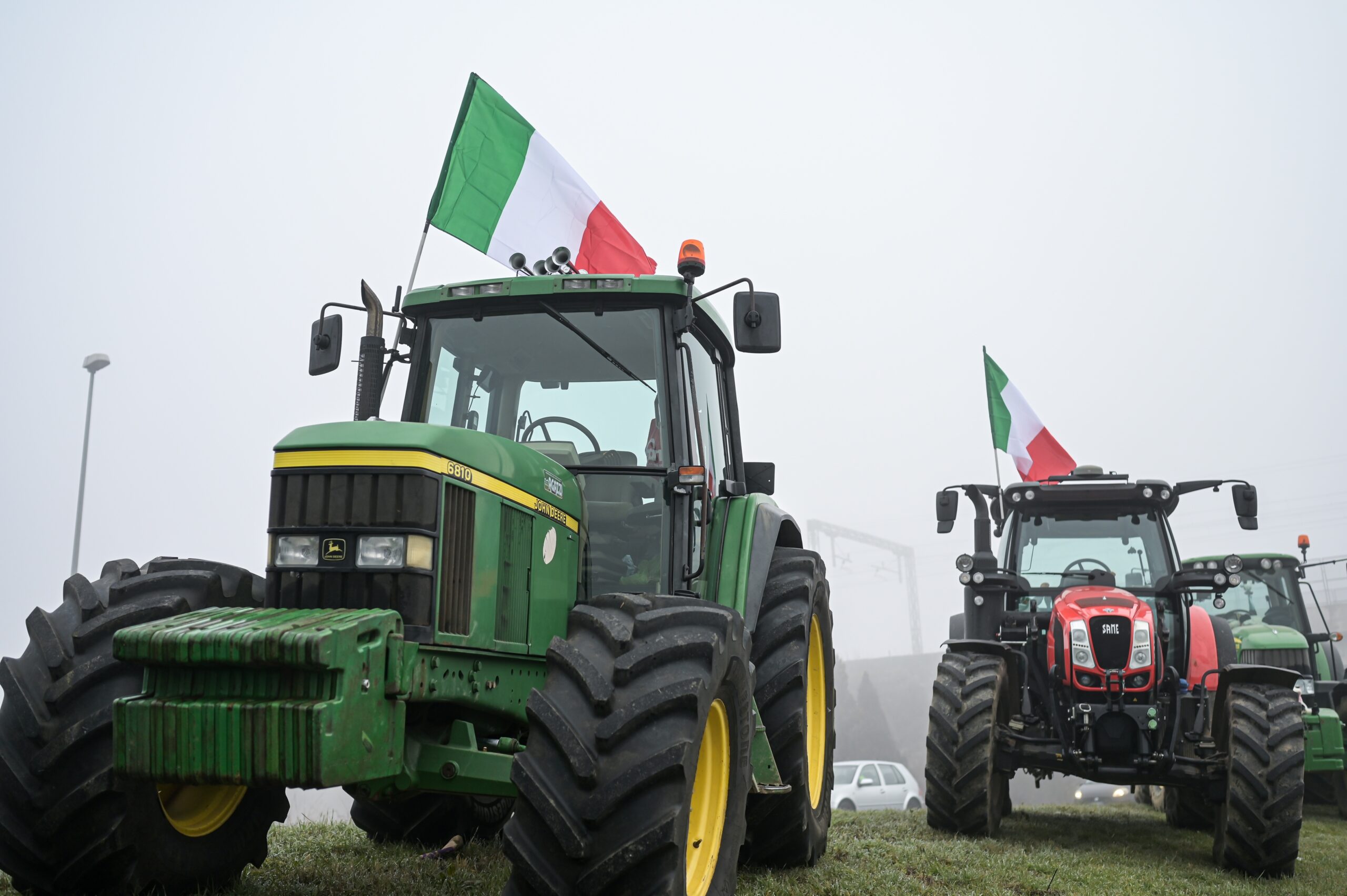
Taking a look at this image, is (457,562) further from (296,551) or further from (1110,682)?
(1110,682)

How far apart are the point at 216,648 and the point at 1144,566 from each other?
24.6 ft

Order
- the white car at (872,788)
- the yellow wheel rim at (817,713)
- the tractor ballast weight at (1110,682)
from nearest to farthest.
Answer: the yellow wheel rim at (817,713) < the tractor ballast weight at (1110,682) < the white car at (872,788)

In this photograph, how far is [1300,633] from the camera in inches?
460

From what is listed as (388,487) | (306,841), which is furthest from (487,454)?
(306,841)

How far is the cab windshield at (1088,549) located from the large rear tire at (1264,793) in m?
2.01

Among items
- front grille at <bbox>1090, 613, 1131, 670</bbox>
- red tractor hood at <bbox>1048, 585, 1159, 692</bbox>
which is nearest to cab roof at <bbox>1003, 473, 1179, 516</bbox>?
red tractor hood at <bbox>1048, 585, 1159, 692</bbox>

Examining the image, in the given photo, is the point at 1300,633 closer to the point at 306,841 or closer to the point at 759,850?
the point at 759,850

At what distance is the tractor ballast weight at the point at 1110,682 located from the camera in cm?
678

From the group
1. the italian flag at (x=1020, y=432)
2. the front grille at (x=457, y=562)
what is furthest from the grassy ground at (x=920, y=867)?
the italian flag at (x=1020, y=432)

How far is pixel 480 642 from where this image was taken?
402 cm

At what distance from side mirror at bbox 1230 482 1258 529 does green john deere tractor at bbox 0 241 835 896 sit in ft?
15.3

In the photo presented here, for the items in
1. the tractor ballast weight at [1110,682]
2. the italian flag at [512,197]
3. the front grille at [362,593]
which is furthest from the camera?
the italian flag at [512,197]

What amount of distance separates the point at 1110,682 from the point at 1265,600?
6.86 metres

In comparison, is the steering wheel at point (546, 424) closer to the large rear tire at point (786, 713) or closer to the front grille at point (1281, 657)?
the large rear tire at point (786, 713)
